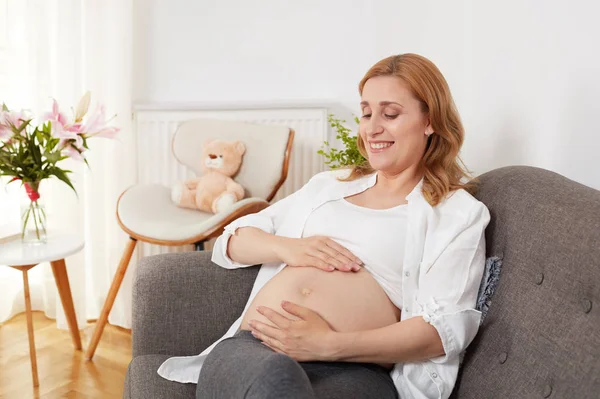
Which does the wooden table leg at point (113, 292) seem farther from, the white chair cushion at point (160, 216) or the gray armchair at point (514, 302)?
the gray armchair at point (514, 302)

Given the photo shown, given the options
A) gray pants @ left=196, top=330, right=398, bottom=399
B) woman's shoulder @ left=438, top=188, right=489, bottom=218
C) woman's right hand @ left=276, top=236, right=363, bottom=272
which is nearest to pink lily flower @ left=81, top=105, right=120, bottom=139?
woman's right hand @ left=276, top=236, right=363, bottom=272

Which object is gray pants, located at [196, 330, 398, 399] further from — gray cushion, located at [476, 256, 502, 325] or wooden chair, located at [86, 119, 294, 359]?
wooden chair, located at [86, 119, 294, 359]

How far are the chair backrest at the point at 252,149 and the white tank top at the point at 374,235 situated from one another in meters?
1.23

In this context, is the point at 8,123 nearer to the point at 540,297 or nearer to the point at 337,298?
the point at 337,298

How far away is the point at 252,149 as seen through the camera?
295cm

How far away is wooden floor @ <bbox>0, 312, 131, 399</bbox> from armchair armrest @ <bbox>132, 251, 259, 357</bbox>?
0.89m

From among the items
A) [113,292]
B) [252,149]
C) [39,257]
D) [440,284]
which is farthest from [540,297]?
[113,292]

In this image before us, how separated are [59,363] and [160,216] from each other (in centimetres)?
68

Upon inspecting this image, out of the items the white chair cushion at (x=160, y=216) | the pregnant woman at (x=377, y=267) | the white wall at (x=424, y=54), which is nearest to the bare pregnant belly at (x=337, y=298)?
the pregnant woman at (x=377, y=267)

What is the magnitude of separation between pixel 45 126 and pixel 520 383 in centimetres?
184

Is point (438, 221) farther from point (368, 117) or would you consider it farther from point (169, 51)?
point (169, 51)

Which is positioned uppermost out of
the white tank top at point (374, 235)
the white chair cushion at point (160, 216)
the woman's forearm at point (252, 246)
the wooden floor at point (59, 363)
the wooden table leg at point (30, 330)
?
the white tank top at point (374, 235)

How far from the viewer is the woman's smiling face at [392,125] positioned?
1.58m

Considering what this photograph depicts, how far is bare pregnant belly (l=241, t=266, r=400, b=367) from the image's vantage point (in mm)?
1489
